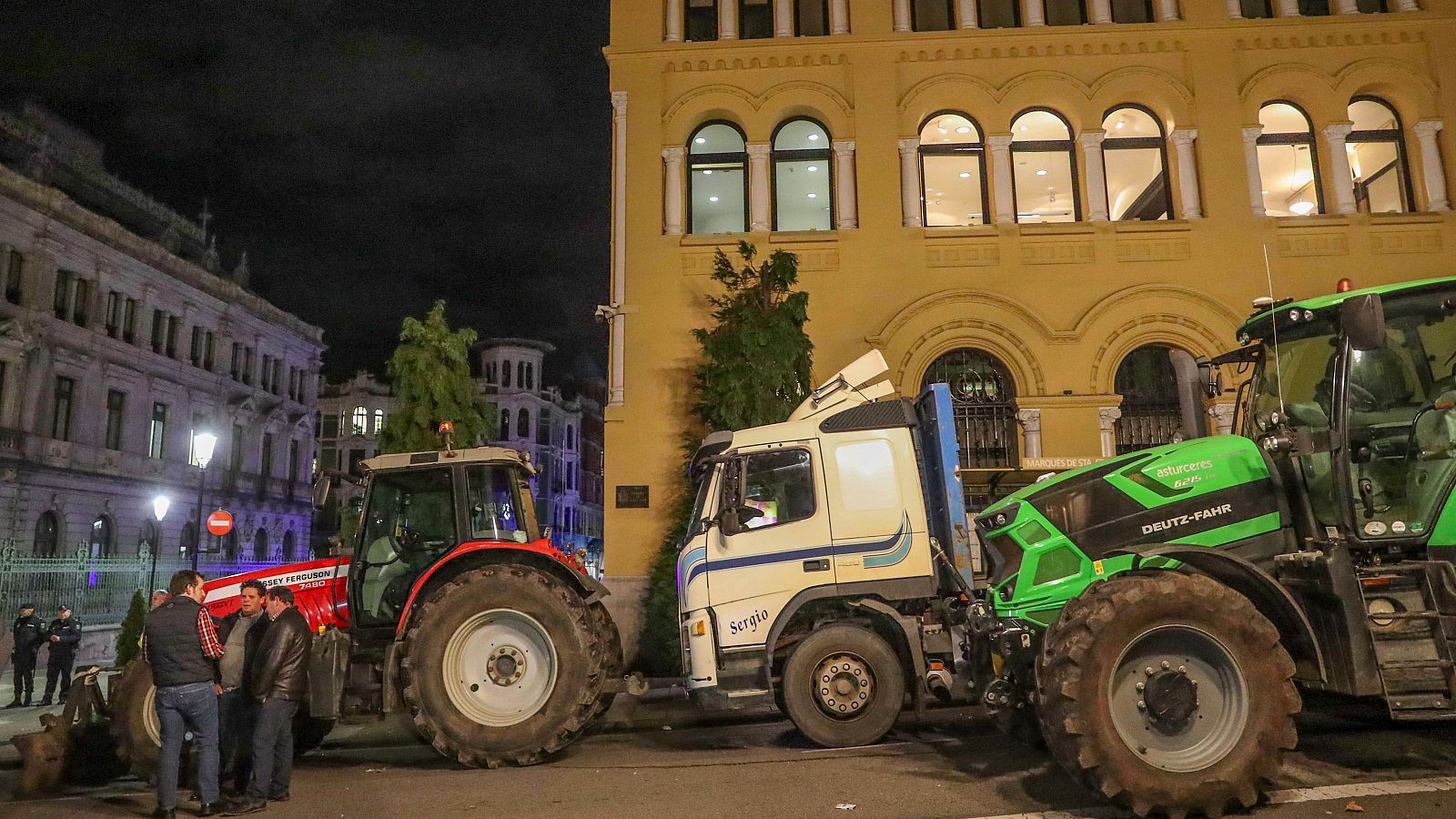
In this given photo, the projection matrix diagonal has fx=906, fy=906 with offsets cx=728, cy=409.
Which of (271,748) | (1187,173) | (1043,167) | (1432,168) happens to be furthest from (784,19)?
(271,748)

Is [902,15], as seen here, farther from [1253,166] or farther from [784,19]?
[1253,166]

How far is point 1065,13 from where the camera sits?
55.1ft

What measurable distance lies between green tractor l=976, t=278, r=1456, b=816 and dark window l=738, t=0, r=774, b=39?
1207 centimetres

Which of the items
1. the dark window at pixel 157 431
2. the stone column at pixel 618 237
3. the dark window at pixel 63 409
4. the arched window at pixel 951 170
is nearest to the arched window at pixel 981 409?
the arched window at pixel 951 170

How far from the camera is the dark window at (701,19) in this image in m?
17.1

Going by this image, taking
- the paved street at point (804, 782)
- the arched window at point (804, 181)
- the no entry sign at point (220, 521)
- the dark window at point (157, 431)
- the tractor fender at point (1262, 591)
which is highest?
the arched window at point (804, 181)

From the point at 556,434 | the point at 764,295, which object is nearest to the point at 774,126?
the point at 764,295

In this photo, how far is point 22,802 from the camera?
764 centimetres

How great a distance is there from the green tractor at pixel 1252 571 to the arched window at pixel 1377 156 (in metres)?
12.0

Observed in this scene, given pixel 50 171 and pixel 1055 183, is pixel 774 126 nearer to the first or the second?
pixel 1055 183

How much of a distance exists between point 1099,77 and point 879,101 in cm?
392

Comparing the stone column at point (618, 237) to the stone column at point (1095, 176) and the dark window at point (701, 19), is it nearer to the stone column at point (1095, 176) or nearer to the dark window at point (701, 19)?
the dark window at point (701, 19)

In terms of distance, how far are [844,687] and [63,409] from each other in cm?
3321

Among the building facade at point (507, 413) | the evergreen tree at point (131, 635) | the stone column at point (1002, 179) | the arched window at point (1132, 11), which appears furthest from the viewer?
the building facade at point (507, 413)
